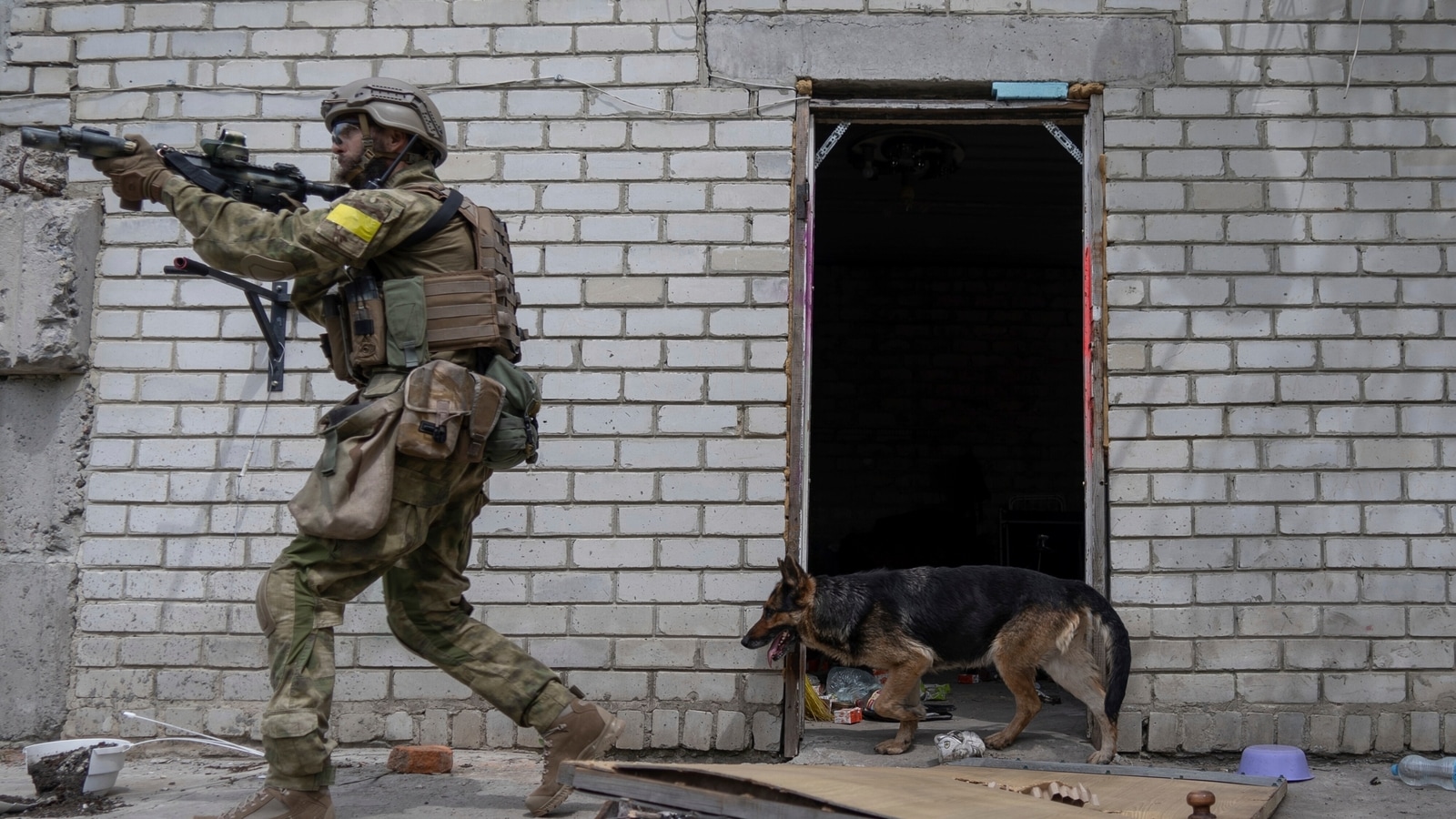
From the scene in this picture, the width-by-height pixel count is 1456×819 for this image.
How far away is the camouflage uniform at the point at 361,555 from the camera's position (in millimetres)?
3275

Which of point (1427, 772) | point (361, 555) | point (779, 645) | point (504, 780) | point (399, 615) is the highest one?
point (361, 555)

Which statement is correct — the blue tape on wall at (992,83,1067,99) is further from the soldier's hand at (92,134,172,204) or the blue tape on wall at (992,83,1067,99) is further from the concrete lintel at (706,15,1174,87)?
the soldier's hand at (92,134,172,204)

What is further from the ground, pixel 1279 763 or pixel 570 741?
pixel 570 741

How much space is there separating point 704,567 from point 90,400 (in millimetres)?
2640

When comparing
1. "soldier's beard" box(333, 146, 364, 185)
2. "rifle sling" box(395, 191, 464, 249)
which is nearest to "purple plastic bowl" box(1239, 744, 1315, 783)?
"rifle sling" box(395, 191, 464, 249)

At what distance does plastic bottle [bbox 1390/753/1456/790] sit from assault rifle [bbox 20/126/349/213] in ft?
13.7

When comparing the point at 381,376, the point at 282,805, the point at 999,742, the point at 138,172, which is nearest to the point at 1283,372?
the point at 999,742

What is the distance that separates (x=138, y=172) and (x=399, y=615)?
1.48 m

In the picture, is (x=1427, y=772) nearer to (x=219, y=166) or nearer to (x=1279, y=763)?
(x=1279, y=763)

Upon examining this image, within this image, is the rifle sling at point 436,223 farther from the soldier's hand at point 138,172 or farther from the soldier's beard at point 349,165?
the soldier's hand at point 138,172

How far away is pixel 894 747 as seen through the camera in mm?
4863

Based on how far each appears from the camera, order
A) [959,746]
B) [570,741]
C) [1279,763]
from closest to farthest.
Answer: [570,741], [1279,763], [959,746]

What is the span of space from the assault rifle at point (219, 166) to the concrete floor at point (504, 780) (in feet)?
6.09

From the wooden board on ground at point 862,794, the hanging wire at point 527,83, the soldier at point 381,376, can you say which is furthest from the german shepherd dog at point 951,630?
the hanging wire at point 527,83
